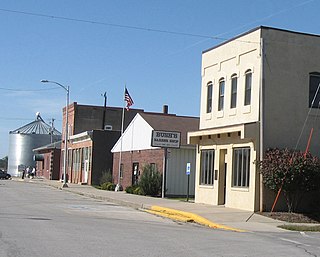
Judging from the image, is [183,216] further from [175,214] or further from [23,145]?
[23,145]

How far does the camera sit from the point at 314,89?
24.7 metres

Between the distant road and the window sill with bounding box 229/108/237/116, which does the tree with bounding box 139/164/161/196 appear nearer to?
the window sill with bounding box 229/108/237/116

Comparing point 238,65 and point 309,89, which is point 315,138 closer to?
point 309,89

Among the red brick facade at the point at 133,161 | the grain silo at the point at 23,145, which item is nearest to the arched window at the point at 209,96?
the red brick facade at the point at 133,161

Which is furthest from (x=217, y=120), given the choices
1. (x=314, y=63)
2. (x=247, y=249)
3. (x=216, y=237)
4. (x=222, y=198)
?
(x=247, y=249)

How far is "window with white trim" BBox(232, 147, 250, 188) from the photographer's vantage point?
24469 mm

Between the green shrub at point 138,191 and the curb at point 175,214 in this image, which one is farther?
the green shrub at point 138,191

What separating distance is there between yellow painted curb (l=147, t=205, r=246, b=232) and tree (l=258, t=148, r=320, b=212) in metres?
3.53

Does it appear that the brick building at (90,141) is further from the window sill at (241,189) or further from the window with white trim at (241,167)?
the window sill at (241,189)

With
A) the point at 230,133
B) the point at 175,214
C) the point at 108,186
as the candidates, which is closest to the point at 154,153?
the point at 108,186

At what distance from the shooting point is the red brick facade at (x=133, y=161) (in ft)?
121

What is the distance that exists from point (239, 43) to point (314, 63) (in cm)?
353

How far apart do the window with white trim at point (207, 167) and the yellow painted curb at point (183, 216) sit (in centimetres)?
367

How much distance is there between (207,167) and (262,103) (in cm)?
601
